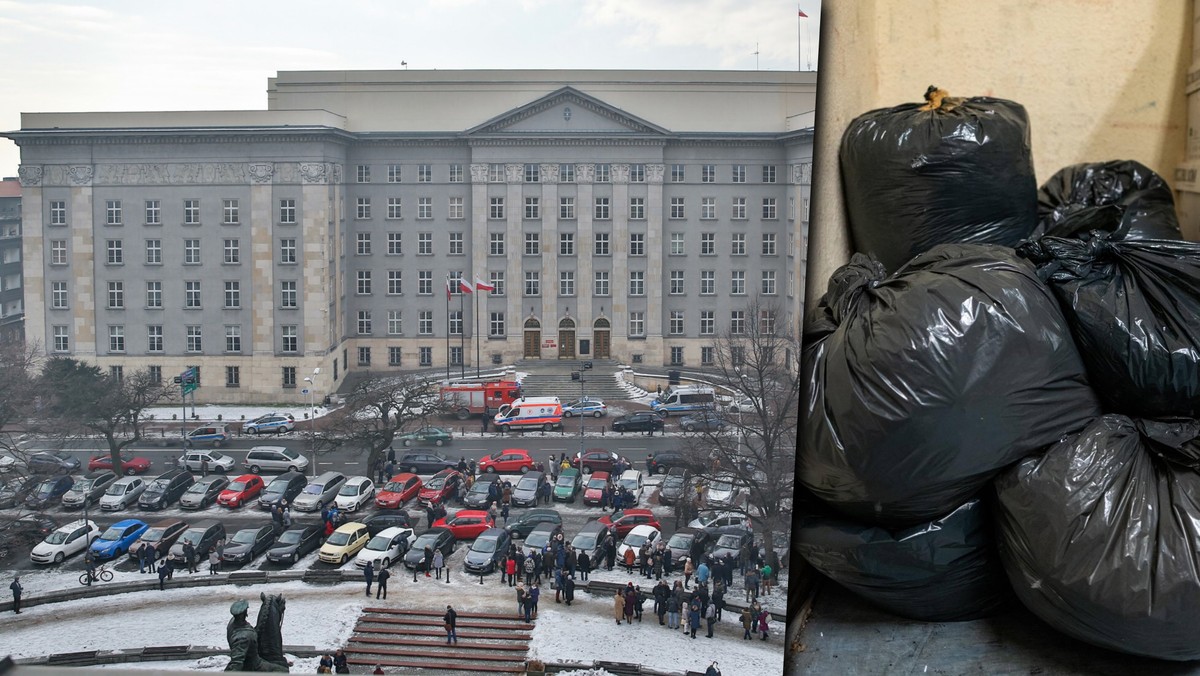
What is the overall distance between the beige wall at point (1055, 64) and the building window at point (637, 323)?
855 millimetres

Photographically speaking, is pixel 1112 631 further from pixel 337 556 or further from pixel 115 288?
pixel 115 288

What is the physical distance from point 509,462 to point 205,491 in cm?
64

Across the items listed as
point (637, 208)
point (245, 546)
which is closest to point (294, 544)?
point (245, 546)

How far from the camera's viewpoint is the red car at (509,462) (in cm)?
221

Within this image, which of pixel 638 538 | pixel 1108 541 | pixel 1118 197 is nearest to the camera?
pixel 1108 541

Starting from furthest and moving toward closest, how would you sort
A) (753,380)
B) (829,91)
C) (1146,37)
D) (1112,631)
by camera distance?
(1146,37), (829,91), (753,380), (1112,631)

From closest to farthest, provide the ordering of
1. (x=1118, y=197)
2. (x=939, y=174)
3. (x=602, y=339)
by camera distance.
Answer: (x=602, y=339), (x=939, y=174), (x=1118, y=197)

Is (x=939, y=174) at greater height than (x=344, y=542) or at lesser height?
greater

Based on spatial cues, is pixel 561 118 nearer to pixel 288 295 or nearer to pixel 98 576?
pixel 288 295

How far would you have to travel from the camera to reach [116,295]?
7.03 ft

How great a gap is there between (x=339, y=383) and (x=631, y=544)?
2.38 feet

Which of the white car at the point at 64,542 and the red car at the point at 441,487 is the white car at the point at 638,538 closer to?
the red car at the point at 441,487

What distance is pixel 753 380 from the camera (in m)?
2.38

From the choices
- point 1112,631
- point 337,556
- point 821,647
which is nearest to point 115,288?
point 337,556
